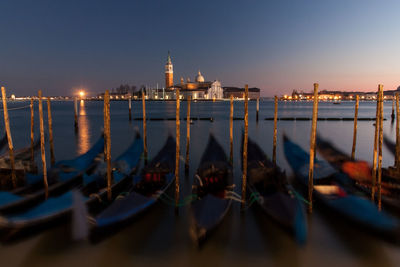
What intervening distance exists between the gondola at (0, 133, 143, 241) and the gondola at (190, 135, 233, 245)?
234 cm

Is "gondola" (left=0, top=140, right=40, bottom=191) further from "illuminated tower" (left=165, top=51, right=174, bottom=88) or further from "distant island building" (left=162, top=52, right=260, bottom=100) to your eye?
"illuminated tower" (left=165, top=51, right=174, bottom=88)

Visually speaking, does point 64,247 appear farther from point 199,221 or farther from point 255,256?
point 255,256

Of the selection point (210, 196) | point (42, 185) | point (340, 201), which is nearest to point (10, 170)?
point (42, 185)

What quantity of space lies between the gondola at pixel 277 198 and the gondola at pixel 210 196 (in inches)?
28.3

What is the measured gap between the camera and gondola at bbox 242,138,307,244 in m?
4.40

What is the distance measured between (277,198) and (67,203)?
4.44m

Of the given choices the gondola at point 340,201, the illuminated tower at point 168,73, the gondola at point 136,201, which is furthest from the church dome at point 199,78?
the gondola at point 136,201

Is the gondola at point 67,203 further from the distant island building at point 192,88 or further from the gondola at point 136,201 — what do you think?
the distant island building at point 192,88

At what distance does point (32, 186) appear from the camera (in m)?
6.75

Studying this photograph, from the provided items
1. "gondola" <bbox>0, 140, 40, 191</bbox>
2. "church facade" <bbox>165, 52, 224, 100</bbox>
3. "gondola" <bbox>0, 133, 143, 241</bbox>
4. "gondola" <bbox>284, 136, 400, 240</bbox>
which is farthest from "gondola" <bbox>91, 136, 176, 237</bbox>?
"church facade" <bbox>165, 52, 224, 100</bbox>

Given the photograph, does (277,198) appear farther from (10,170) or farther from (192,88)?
(192,88)

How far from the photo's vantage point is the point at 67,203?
5.22 m

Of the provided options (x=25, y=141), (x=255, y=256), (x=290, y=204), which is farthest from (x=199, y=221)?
(x=25, y=141)

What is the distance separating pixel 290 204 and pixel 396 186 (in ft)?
12.2
